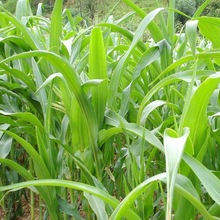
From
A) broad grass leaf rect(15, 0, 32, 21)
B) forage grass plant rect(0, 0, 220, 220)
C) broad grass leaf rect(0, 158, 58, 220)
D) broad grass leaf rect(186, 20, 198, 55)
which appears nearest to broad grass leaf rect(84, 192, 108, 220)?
forage grass plant rect(0, 0, 220, 220)

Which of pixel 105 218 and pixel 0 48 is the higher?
pixel 0 48

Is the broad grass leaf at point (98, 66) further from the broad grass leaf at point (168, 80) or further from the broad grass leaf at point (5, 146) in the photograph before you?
the broad grass leaf at point (5, 146)

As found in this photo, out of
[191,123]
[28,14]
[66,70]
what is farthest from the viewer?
[28,14]

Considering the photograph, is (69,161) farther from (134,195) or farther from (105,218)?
(134,195)

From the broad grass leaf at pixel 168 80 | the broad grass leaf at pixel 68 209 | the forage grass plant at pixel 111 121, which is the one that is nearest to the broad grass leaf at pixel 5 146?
the forage grass plant at pixel 111 121

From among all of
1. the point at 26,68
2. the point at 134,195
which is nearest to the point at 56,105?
the point at 26,68

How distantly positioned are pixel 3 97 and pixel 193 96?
0.44 metres

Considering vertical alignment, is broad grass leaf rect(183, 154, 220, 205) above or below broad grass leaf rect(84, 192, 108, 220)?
above

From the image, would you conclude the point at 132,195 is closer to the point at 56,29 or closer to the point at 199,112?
the point at 199,112

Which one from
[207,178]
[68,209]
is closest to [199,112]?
[207,178]

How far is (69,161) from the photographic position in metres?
0.69

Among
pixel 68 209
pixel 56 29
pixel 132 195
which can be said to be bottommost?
pixel 68 209

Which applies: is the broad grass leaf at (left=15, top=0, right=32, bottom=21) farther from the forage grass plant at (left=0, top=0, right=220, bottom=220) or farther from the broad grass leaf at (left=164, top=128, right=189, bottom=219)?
the broad grass leaf at (left=164, top=128, right=189, bottom=219)

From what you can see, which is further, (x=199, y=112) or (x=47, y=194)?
(x=47, y=194)
